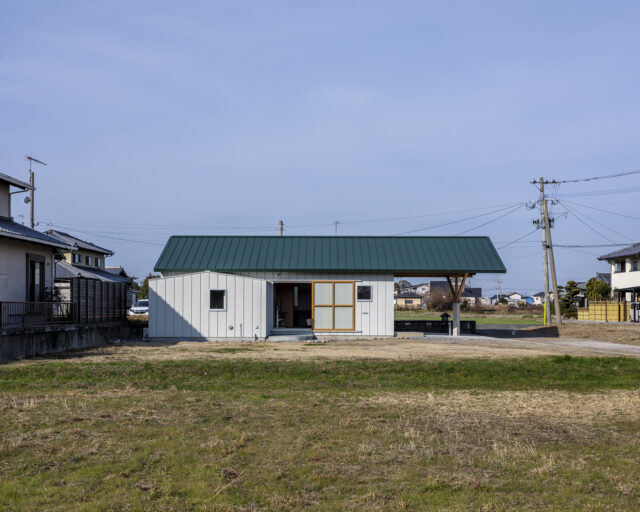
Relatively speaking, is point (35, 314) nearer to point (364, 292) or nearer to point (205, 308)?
point (205, 308)

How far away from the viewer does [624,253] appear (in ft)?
159

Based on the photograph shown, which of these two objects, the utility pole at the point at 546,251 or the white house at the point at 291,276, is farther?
the utility pole at the point at 546,251

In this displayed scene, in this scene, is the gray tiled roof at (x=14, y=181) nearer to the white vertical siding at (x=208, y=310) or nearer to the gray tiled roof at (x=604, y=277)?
the white vertical siding at (x=208, y=310)

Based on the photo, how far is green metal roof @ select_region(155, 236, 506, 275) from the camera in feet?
89.2

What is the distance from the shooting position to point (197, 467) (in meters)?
6.34

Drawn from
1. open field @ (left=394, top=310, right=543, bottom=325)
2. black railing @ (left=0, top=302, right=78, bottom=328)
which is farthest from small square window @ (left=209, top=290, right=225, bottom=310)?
open field @ (left=394, top=310, right=543, bottom=325)

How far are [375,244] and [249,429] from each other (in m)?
21.3

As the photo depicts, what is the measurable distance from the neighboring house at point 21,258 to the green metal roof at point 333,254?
4.81m

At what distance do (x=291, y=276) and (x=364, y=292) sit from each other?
10.9 feet

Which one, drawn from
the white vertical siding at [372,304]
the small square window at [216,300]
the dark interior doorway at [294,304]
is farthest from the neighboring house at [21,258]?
the dark interior doorway at [294,304]

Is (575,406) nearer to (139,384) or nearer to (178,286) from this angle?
(139,384)

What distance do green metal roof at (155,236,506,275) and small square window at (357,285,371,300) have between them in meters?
0.88

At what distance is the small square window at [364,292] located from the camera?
27219 millimetres

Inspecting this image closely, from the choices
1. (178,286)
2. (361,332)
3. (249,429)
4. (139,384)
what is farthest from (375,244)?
(249,429)
